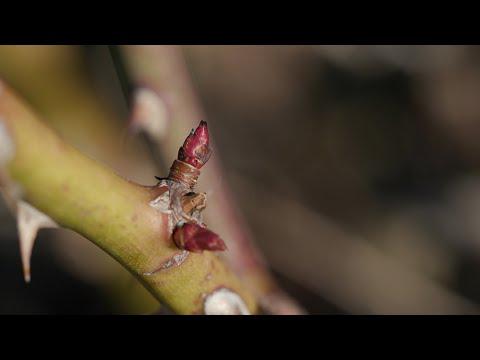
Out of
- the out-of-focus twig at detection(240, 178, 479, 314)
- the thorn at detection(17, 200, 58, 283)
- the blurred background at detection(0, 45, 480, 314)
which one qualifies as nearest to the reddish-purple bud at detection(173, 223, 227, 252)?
the thorn at detection(17, 200, 58, 283)

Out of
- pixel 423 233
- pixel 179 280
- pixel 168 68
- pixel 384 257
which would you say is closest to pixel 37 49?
pixel 168 68

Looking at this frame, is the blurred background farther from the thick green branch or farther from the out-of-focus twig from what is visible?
the thick green branch

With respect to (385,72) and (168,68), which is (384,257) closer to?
(385,72)

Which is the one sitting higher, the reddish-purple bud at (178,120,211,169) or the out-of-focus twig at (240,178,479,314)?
the out-of-focus twig at (240,178,479,314)

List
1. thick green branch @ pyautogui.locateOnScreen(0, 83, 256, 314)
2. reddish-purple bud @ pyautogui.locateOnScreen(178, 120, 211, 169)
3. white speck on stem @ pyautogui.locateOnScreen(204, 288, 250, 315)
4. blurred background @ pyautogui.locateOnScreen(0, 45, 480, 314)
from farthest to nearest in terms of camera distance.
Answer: blurred background @ pyautogui.locateOnScreen(0, 45, 480, 314), white speck on stem @ pyautogui.locateOnScreen(204, 288, 250, 315), reddish-purple bud @ pyautogui.locateOnScreen(178, 120, 211, 169), thick green branch @ pyautogui.locateOnScreen(0, 83, 256, 314)

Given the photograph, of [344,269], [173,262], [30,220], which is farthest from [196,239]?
[344,269]

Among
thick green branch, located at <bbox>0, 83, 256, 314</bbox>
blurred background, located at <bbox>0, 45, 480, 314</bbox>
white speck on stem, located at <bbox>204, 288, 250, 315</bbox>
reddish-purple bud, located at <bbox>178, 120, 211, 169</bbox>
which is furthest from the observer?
blurred background, located at <bbox>0, 45, 480, 314</bbox>

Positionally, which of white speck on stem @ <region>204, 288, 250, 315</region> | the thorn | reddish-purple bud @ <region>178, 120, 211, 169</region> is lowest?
the thorn
